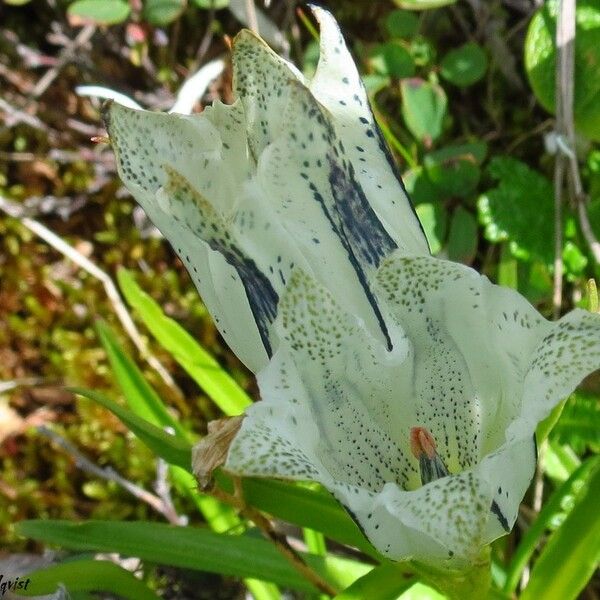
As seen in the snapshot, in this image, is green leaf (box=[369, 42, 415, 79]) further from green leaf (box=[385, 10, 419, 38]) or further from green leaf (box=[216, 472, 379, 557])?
green leaf (box=[216, 472, 379, 557])

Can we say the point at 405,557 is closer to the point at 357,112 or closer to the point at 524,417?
the point at 524,417

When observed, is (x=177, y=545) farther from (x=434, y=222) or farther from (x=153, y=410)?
(x=434, y=222)

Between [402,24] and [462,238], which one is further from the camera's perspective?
[402,24]

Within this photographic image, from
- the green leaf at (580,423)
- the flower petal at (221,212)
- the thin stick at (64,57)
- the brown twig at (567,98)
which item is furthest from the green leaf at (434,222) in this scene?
the thin stick at (64,57)

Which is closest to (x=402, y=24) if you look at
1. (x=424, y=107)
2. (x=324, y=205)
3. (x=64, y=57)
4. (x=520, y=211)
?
(x=424, y=107)

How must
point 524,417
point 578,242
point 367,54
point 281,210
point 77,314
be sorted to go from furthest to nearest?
point 77,314 → point 367,54 → point 578,242 → point 281,210 → point 524,417

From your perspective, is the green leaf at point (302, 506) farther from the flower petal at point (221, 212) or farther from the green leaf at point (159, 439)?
the flower petal at point (221, 212)

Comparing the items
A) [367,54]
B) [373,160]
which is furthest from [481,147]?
[373,160]

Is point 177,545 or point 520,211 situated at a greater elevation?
point 520,211
